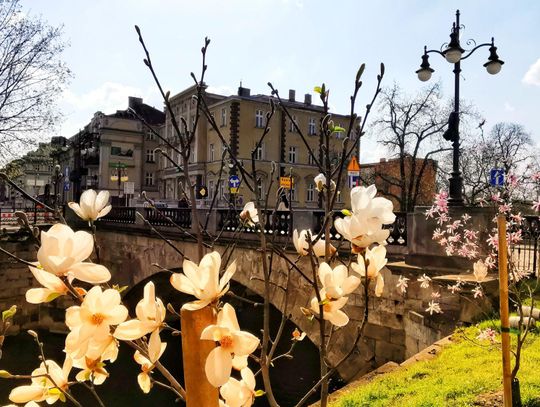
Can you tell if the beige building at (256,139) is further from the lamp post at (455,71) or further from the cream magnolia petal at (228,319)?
the cream magnolia petal at (228,319)

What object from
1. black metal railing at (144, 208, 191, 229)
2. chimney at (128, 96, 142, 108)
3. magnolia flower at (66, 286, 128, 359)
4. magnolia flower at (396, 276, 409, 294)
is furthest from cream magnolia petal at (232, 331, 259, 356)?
chimney at (128, 96, 142, 108)

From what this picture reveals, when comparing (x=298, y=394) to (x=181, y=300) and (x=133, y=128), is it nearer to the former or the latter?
(x=181, y=300)

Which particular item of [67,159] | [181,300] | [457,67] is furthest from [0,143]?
[67,159]

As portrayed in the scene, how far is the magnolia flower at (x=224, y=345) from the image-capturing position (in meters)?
0.97

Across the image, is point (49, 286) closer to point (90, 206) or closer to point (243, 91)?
point (90, 206)

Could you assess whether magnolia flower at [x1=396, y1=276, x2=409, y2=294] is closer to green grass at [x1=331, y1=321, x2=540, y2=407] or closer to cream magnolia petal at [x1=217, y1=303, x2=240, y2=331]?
green grass at [x1=331, y1=321, x2=540, y2=407]

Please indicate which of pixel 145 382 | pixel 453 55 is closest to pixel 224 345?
pixel 145 382

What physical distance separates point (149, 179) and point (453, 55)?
4901 centimetres

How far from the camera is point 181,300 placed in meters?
21.2

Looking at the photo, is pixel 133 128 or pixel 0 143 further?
pixel 133 128

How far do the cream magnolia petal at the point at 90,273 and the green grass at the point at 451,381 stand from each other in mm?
4209

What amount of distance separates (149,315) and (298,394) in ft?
40.9

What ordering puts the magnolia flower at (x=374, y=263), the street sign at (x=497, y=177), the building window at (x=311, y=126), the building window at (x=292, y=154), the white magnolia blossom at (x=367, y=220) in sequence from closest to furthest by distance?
the white magnolia blossom at (x=367, y=220)
the magnolia flower at (x=374, y=263)
the street sign at (x=497, y=177)
the building window at (x=292, y=154)
the building window at (x=311, y=126)

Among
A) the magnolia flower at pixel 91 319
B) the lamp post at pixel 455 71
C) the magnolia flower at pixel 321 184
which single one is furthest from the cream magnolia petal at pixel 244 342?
the lamp post at pixel 455 71
